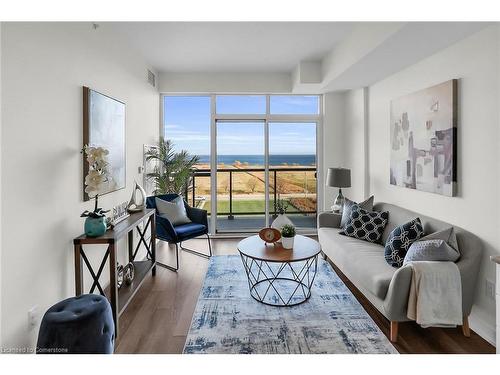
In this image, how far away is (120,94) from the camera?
135 inches

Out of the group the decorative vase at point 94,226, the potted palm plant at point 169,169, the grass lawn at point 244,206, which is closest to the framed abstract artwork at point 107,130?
the decorative vase at point 94,226

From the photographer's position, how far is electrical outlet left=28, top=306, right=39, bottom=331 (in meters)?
1.92

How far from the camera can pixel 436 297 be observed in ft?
7.10

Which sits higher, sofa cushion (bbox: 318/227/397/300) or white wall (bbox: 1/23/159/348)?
white wall (bbox: 1/23/159/348)

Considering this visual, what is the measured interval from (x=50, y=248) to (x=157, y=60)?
3171mm

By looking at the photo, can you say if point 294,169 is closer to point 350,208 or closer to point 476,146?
point 350,208

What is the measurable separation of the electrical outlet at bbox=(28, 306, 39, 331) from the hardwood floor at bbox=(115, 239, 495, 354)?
549 mm

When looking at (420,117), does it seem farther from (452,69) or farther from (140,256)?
(140,256)

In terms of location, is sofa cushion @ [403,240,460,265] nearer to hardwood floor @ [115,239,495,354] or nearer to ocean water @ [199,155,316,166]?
hardwood floor @ [115,239,495,354]

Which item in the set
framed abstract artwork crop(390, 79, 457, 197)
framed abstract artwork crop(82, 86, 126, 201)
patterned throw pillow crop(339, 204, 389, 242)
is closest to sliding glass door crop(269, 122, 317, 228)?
framed abstract artwork crop(390, 79, 457, 197)

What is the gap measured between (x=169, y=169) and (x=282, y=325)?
2976 mm

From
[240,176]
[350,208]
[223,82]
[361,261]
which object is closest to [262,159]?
[240,176]

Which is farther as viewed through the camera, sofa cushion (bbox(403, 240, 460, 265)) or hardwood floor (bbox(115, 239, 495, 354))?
sofa cushion (bbox(403, 240, 460, 265))

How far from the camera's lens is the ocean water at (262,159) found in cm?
532
